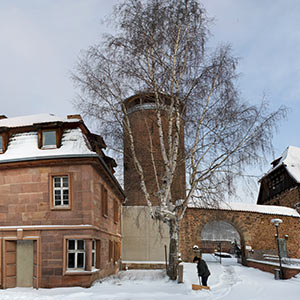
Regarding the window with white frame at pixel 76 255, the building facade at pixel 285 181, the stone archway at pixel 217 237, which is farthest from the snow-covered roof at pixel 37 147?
the stone archway at pixel 217 237

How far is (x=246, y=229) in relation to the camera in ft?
88.1

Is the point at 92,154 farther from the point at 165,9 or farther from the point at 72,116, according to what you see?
the point at 165,9

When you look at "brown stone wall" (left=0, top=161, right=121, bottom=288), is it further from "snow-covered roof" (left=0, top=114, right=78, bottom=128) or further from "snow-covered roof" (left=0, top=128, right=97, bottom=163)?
"snow-covered roof" (left=0, top=114, right=78, bottom=128)

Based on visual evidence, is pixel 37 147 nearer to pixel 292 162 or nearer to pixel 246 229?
pixel 246 229

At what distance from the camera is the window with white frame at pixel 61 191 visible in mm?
13258

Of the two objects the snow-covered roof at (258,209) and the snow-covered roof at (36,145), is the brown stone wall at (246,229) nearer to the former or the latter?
the snow-covered roof at (258,209)

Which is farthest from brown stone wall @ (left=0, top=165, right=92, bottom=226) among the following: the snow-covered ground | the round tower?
the round tower

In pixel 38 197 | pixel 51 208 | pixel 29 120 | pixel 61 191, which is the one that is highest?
pixel 29 120

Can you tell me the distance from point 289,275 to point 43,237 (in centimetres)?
1062

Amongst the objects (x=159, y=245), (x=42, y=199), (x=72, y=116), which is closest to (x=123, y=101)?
(x=72, y=116)

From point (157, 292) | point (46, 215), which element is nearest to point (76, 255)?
point (46, 215)

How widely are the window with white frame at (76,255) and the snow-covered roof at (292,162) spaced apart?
78.3 feet

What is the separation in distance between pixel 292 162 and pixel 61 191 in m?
26.9

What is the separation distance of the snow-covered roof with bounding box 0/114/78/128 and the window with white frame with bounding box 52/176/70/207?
2.24m
